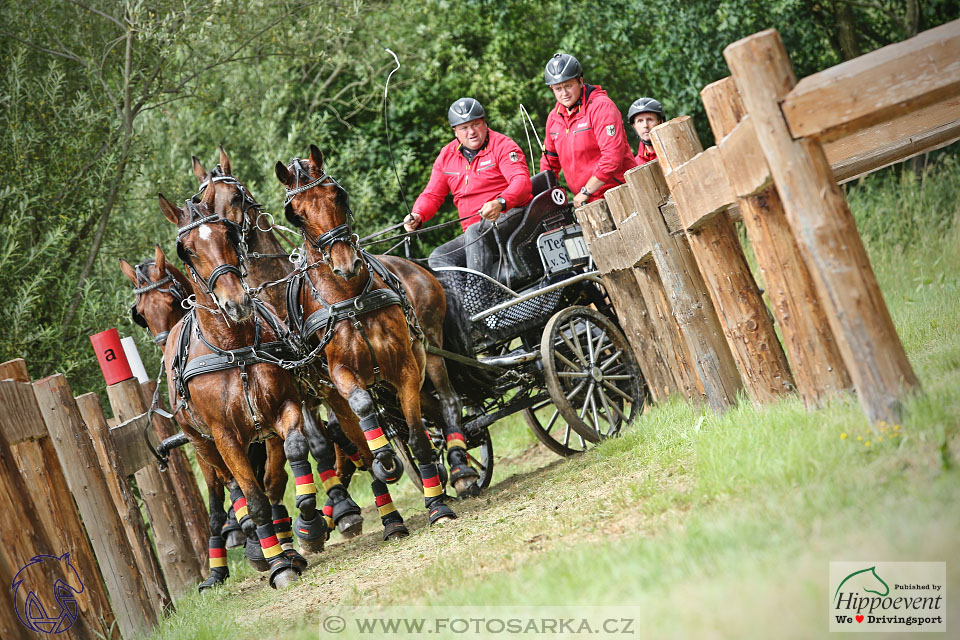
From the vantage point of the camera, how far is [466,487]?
694cm

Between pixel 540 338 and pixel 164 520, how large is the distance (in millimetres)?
3410

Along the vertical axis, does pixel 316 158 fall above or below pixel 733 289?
above

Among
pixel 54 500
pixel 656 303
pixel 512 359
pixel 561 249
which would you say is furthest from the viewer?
pixel 561 249

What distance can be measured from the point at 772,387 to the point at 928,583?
2.36 metres

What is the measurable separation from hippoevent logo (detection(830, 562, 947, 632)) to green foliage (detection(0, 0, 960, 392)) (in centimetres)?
765

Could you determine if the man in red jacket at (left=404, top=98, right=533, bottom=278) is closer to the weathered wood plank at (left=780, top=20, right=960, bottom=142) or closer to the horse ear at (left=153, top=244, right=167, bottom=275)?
the horse ear at (left=153, top=244, right=167, bottom=275)

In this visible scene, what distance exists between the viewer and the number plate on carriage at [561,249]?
7613mm

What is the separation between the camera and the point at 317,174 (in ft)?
20.5

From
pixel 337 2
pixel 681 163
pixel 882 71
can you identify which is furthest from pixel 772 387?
pixel 337 2

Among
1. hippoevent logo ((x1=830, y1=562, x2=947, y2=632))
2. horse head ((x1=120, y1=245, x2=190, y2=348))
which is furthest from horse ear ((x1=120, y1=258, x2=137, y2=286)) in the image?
hippoevent logo ((x1=830, y1=562, x2=947, y2=632))

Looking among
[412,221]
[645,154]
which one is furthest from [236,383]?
[645,154]

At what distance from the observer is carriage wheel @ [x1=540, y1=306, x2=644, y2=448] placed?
7.17 metres

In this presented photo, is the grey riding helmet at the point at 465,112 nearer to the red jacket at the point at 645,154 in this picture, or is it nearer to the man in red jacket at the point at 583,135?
the man in red jacket at the point at 583,135

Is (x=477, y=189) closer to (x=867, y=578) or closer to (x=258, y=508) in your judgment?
(x=258, y=508)
